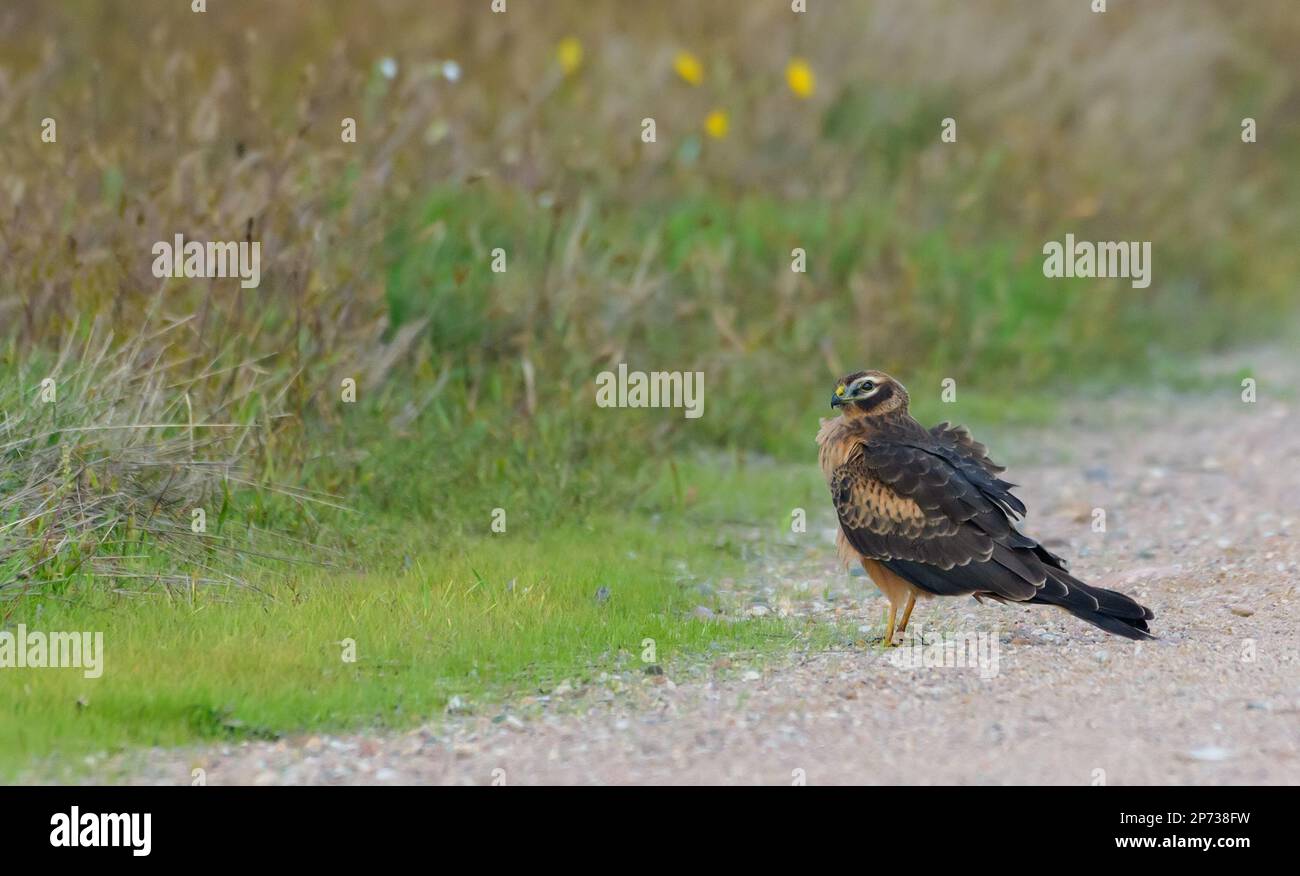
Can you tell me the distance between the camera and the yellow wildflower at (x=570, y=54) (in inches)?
524

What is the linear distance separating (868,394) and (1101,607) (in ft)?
4.80

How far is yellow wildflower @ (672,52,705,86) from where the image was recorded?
44.4ft

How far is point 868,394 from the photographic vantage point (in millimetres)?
7523

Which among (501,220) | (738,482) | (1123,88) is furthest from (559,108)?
(1123,88)

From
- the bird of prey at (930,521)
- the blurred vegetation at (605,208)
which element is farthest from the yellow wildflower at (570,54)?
the bird of prey at (930,521)

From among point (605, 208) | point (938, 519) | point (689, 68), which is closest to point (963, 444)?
point (938, 519)

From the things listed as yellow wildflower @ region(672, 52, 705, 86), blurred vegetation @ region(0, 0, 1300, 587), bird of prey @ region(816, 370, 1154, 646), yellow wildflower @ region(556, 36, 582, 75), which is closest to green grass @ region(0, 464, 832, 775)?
bird of prey @ region(816, 370, 1154, 646)

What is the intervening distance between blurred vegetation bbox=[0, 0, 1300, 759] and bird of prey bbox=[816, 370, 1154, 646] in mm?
1943

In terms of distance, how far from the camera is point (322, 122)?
1148 centimetres

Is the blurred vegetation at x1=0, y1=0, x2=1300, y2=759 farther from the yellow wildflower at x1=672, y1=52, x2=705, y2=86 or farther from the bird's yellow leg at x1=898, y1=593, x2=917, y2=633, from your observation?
the bird's yellow leg at x1=898, y1=593, x2=917, y2=633

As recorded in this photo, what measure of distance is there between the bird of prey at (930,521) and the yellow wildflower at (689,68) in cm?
646

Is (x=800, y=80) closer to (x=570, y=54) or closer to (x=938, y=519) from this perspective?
(x=570, y=54)
